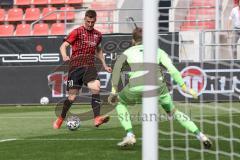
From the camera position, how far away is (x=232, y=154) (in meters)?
7.88

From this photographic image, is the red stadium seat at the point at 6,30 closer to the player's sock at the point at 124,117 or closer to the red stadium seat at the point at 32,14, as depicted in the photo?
the red stadium seat at the point at 32,14

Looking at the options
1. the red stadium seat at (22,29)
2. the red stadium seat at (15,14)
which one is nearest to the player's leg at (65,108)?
the red stadium seat at (22,29)

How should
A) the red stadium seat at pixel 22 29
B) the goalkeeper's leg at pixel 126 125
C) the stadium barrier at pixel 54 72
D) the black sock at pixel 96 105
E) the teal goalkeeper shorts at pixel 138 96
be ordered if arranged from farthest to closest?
1. the red stadium seat at pixel 22 29
2. the stadium barrier at pixel 54 72
3. the black sock at pixel 96 105
4. the teal goalkeeper shorts at pixel 138 96
5. the goalkeeper's leg at pixel 126 125

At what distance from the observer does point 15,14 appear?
81.8 ft

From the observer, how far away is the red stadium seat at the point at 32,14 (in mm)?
24453

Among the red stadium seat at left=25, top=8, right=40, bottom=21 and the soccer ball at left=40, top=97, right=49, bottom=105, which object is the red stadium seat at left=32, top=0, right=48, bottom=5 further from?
the soccer ball at left=40, top=97, right=49, bottom=105

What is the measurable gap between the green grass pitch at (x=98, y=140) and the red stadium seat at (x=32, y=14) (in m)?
10.9

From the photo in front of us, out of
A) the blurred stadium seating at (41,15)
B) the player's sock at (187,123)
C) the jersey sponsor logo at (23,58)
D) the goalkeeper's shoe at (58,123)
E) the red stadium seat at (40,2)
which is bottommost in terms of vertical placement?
the goalkeeper's shoe at (58,123)

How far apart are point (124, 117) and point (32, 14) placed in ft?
54.6

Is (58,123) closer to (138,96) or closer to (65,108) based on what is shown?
(65,108)

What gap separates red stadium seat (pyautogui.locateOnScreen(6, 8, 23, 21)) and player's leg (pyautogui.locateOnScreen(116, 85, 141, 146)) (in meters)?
16.6

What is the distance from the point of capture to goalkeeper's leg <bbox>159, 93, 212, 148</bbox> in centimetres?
822

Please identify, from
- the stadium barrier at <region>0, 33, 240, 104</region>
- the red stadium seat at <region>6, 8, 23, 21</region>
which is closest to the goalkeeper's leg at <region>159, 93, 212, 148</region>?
the stadium barrier at <region>0, 33, 240, 104</region>

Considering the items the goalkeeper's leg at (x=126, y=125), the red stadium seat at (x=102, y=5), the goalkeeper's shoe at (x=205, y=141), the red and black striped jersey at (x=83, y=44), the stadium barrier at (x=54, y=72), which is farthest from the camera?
the red stadium seat at (x=102, y=5)
